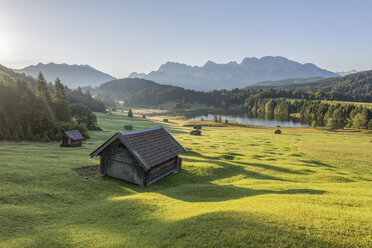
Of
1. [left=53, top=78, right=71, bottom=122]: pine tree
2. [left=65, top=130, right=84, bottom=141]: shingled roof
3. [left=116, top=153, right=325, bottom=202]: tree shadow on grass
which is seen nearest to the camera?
[left=116, top=153, right=325, bottom=202]: tree shadow on grass

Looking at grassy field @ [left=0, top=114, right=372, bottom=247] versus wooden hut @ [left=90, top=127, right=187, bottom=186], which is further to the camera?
wooden hut @ [left=90, top=127, right=187, bottom=186]

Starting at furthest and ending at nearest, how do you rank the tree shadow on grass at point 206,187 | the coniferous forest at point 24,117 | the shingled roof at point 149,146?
the coniferous forest at point 24,117 → the shingled roof at point 149,146 → the tree shadow on grass at point 206,187

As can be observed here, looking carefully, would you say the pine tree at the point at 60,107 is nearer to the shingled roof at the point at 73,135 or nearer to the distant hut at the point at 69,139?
the shingled roof at the point at 73,135

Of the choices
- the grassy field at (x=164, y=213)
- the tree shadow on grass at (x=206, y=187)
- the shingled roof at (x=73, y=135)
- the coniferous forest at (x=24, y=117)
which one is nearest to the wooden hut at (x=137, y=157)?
the grassy field at (x=164, y=213)

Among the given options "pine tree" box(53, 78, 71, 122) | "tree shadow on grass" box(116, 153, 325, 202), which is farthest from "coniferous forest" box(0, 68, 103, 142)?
"tree shadow on grass" box(116, 153, 325, 202)

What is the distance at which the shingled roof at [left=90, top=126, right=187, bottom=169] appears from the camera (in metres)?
21.6

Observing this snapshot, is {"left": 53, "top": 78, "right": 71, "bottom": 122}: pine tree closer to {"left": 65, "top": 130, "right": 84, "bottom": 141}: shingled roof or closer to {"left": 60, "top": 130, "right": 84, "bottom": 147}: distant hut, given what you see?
{"left": 65, "top": 130, "right": 84, "bottom": 141}: shingled roof

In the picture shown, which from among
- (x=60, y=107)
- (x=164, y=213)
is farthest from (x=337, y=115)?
(x=164, y=213)

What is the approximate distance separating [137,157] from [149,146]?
2.94 meters

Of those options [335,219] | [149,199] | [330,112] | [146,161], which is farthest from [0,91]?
[330,112]

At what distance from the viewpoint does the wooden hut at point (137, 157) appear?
21.8 m

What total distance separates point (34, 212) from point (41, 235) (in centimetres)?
384

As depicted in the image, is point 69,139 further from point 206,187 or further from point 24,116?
point 206,187

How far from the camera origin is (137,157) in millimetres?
20969
